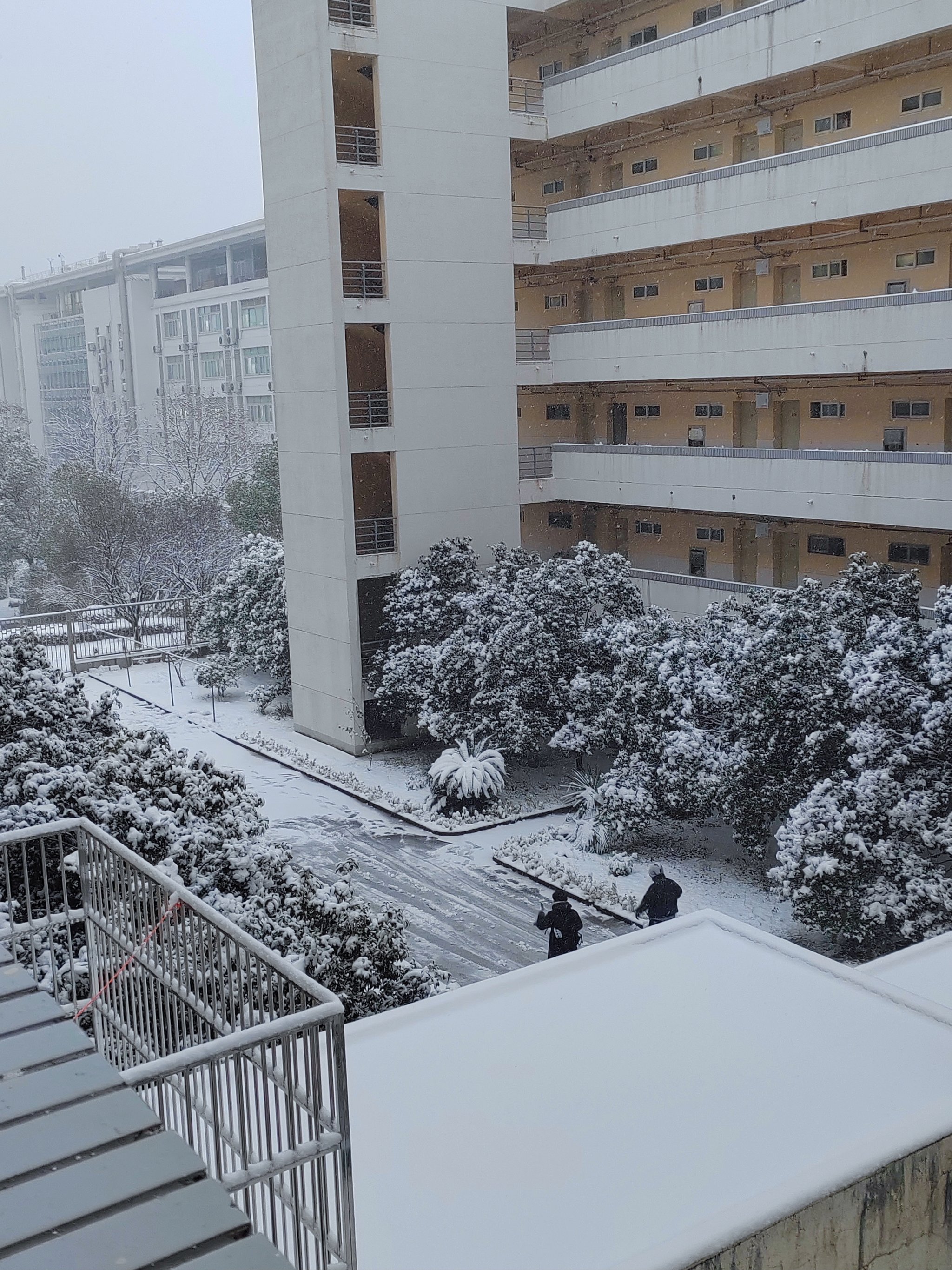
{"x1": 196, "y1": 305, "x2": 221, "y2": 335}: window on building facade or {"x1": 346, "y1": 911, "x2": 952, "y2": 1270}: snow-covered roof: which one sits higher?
{"x1": 196, "y1": 305, "x2": 221, "y2": 335}: window on building facade

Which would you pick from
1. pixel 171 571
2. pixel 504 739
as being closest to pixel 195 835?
pixel 504 739

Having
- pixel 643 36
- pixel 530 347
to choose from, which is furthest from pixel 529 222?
pixel 643 36

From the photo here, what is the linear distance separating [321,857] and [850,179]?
523 inches

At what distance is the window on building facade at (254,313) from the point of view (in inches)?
2494

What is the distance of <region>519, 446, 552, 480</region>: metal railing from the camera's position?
26109 mm

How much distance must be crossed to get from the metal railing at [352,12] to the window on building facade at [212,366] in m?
45.6

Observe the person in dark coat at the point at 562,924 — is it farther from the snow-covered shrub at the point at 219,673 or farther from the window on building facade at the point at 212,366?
the window on building facade at the point at 212,366

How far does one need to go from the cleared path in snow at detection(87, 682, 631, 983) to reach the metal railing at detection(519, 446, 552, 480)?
26.5 feet

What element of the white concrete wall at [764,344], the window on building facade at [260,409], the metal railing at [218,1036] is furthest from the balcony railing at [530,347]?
the window on building facade at [260,409]

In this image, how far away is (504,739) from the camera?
67.3ft

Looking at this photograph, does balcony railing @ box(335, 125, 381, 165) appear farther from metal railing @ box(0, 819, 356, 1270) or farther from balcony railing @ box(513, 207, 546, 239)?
metal railing @ box(0, 819, 356, 1270)

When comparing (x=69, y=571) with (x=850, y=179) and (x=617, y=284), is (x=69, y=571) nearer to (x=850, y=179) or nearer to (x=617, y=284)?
(x=617, y=284)

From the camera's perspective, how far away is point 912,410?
21.6 metres

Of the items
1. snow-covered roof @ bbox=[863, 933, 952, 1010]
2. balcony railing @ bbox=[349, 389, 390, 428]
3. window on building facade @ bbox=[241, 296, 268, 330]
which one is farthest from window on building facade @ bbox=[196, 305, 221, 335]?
snow-covered roof @ bbox=[863, 933, 952, 1010]
